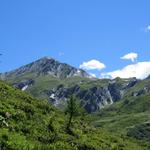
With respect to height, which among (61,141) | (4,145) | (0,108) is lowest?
→ (4,145)

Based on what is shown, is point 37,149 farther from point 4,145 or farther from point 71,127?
point 71,127

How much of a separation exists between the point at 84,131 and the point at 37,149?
160 ft

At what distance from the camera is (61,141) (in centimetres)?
7719

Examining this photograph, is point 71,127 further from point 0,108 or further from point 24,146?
point 24,146

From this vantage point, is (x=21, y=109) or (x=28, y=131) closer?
(x=28, y=131)

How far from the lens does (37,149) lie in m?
54.6

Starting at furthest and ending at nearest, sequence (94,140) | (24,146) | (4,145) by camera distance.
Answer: (94,140)
(24,146)
(4,145)

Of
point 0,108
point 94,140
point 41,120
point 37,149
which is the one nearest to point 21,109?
point 41,120

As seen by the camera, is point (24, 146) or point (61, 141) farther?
point (61, 141)

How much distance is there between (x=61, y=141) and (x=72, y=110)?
68.2ft

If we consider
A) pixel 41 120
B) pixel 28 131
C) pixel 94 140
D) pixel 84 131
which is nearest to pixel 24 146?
pixel 28 131

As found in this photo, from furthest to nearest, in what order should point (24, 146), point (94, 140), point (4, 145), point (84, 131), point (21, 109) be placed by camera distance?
1. point (84, 131)
2. point (94, 140)
3. point (21, 109)
4. point (24, 146)
5. point (4, 145)

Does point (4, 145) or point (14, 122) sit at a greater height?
point (14, 122)

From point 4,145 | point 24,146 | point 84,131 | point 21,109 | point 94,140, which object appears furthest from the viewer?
point 84,131
